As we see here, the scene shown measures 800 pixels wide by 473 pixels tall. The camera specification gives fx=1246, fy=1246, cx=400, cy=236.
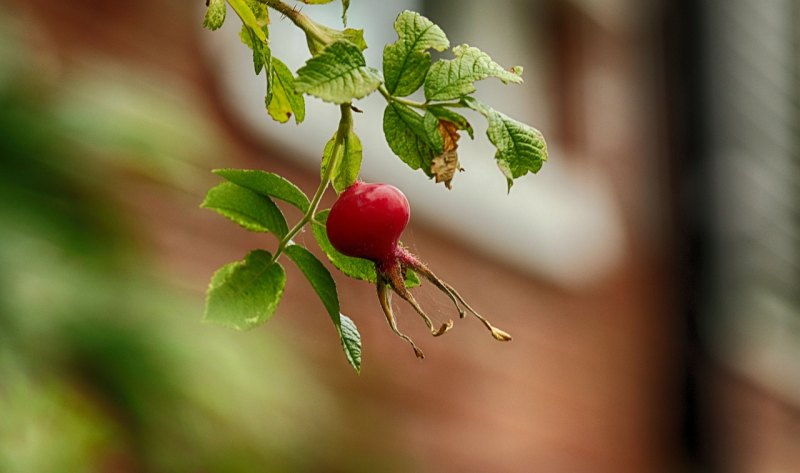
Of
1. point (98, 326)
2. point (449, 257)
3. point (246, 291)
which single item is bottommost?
point (98, 326)

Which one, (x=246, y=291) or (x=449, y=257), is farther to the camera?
(x=449, y=257)

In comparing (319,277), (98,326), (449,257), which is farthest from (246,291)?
(449,257)

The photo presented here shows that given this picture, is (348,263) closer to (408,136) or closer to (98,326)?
(408,136)

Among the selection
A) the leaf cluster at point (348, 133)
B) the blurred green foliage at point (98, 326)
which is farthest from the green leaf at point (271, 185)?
the blurred green foliage at point (98, 326)

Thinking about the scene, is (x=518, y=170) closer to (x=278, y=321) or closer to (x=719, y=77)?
(x=278, y=321)

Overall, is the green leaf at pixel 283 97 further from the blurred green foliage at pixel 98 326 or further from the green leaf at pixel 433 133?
the blurred green foliage at pixel 98 326

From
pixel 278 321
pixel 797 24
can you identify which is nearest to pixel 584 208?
pixel 278 321

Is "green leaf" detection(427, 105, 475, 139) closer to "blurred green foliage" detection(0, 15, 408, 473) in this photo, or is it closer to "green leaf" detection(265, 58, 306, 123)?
"green leaf" detection(265, 58, 306, 123)

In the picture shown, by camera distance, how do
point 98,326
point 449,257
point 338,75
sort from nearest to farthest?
point 338,75, point 98,326, point 449,257
